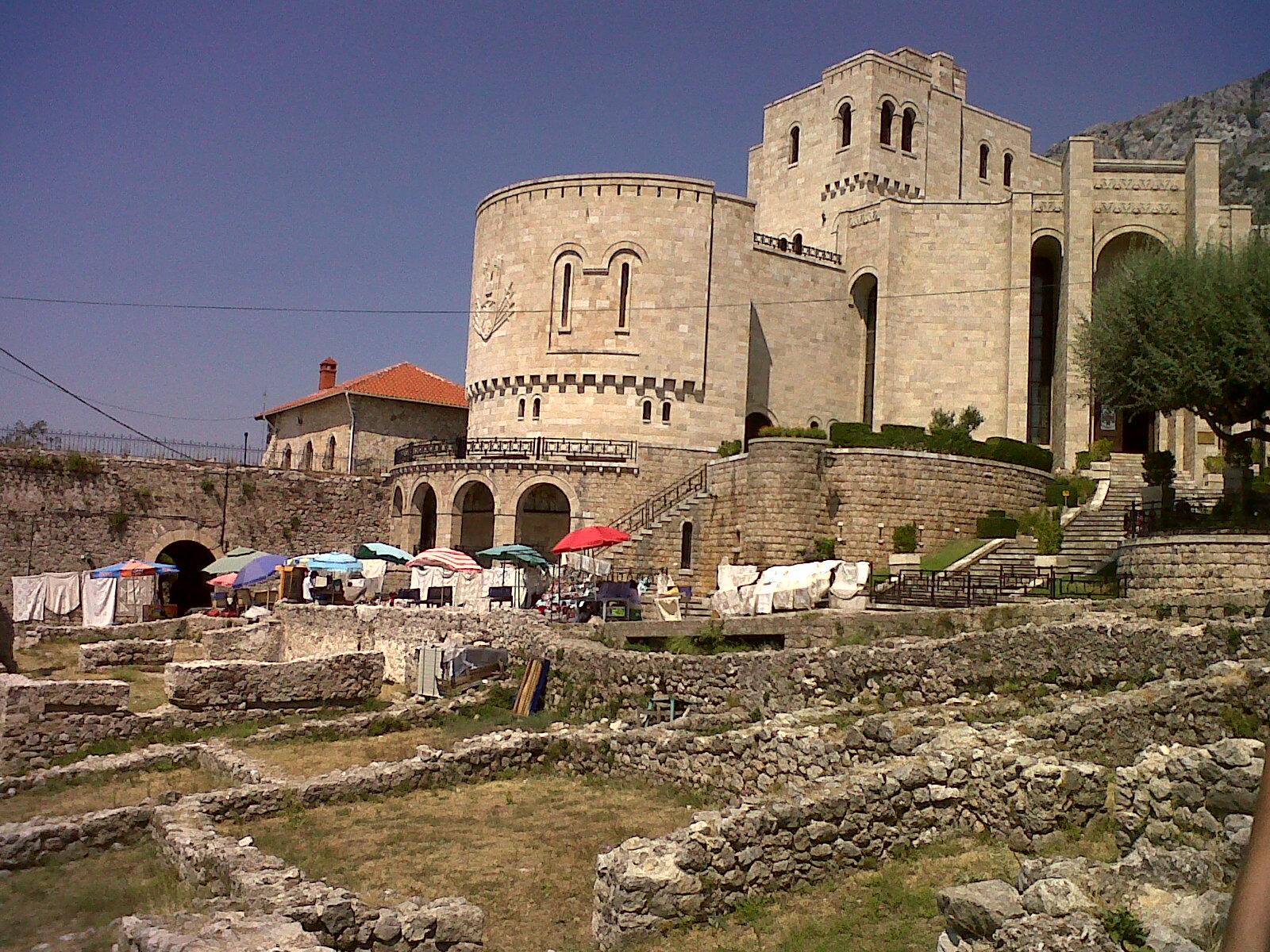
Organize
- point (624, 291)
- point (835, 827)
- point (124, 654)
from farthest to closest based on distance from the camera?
point (624, 291) → point (124, 654) → point (835, 827)

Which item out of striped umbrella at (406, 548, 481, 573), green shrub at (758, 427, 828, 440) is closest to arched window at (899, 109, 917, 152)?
green shrub at (758, 427, 828, 440)

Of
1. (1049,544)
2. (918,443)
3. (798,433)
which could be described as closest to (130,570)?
(798,433)

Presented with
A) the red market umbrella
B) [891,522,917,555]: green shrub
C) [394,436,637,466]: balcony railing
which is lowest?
the red market umbrella

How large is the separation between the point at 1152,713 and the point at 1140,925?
5.79 m

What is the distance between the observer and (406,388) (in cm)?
4838

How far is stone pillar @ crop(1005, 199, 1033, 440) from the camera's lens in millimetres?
37125

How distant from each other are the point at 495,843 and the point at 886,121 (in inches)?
1610

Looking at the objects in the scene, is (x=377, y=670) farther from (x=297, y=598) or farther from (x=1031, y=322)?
(x=1031, y=322)

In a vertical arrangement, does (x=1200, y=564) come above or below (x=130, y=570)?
above

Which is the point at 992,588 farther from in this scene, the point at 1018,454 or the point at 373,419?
the point at 373,419

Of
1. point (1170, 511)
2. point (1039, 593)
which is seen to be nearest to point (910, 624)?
point (1039, 593)

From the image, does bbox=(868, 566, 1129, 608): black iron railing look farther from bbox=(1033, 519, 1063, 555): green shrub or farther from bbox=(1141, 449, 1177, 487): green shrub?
bbox=(1141, 449, 1177, 487): green shrub

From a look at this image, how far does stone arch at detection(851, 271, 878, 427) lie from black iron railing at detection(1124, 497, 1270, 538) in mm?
19152

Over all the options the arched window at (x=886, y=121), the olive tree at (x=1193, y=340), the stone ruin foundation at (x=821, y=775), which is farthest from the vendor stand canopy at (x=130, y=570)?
the arched window at (x=886, y=121)
